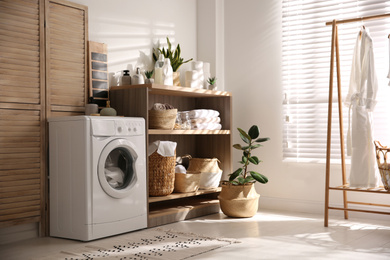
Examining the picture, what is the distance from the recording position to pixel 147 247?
118 inches

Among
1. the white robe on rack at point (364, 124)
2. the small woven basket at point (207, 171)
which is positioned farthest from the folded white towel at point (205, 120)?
the white robe on rack at point (364, 124)

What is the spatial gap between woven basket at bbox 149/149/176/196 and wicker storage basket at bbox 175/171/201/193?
17 cm

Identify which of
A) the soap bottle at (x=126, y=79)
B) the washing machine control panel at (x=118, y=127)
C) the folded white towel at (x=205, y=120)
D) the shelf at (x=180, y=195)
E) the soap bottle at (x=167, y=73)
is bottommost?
the shelf at (x=180, y=195)

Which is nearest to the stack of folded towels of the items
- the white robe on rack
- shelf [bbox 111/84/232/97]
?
shelf [bbox 111/84/232/97]

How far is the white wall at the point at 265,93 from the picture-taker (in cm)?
447

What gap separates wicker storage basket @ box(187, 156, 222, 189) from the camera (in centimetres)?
429

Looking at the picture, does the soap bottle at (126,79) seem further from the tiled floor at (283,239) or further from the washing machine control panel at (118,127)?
the tiled floor at (283,239)

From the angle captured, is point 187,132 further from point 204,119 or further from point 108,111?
point 108,111

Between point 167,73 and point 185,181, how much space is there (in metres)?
0.98

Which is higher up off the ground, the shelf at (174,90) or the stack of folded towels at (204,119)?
the shelf at (174,90)

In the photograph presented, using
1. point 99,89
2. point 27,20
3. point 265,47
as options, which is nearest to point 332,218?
A: point 265,47

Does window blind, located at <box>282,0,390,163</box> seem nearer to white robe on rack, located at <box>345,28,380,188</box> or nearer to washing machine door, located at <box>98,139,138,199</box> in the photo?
white robe on rack, located at <box>345,28,380,188</box>

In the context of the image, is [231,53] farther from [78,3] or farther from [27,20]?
[27,20]

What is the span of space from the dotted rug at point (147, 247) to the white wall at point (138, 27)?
1.51 m
